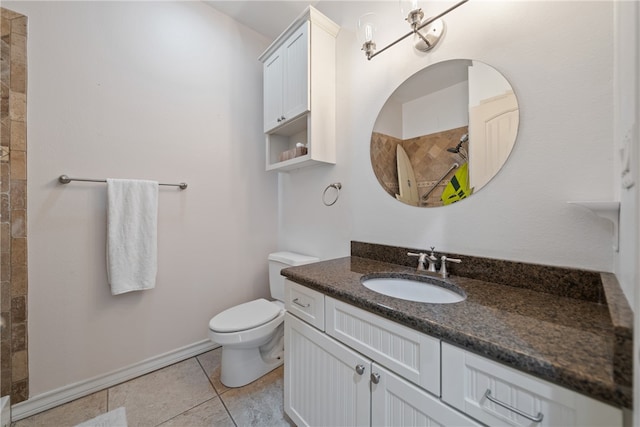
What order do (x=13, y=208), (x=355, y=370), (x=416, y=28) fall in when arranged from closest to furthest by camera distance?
1. (x=355, y=370)
2. (x=416, y=28)
3. (x=13, y=208)

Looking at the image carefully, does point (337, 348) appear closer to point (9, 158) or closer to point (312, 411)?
point (312, 411)

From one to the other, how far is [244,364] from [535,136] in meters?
1.85

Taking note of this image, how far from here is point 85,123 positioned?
57.0 inches

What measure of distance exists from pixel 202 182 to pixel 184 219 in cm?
30

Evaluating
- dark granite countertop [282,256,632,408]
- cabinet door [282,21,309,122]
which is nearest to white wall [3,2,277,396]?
cabinet door [282,21,309,122]

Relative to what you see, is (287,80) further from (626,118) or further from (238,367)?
(238,367)

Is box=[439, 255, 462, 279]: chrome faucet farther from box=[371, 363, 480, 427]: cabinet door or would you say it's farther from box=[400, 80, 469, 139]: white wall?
box=[400, 80, 469, 139]: white wall

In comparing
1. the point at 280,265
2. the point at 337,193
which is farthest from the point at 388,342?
the point at 280,265

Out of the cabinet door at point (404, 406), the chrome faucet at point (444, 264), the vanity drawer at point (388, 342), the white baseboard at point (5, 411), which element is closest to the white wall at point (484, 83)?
the chrome faucet at point (444, 264)

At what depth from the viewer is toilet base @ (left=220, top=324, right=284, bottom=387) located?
59.0 inches

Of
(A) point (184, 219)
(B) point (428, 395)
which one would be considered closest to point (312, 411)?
(B) point (428, 395)

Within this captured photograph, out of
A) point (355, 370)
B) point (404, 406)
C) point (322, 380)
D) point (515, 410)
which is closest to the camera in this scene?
point (515, 410)

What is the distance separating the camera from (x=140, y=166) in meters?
1.62

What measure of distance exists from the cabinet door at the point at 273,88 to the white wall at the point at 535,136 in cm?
71
